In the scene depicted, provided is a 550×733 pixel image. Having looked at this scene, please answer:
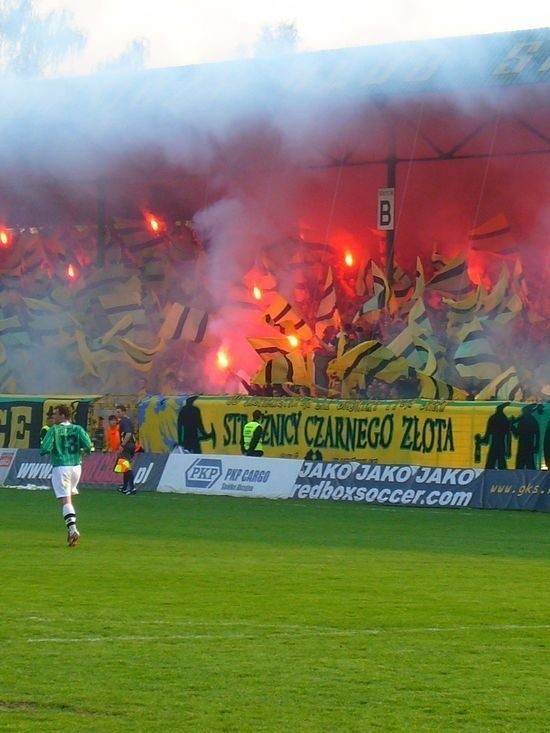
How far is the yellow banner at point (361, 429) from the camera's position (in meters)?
28.5

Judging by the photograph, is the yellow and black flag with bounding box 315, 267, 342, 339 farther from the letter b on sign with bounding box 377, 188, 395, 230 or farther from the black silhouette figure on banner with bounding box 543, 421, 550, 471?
the black silhouette figure on banner with bounding box 543, 421, 550, 471

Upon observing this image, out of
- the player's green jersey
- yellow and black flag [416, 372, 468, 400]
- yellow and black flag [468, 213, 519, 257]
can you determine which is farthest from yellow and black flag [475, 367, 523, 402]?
the player's green jersey

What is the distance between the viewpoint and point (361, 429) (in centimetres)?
3086

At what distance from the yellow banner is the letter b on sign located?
9.46 m

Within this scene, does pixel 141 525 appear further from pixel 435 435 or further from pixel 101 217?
pixel 101 217

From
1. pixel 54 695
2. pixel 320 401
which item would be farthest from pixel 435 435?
pixel 54 695

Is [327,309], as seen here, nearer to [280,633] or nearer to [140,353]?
[140,353]

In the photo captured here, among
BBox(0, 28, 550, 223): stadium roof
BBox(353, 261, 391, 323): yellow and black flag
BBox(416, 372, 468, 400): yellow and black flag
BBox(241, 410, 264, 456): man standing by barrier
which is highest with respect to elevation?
BBox(0, 28, 550, 223): stadium roof

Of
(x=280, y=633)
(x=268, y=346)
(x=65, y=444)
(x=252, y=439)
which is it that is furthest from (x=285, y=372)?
(x=280, y=633)

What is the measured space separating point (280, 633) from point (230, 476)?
753 inches

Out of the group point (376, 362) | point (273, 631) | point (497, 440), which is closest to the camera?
point (273, 631)

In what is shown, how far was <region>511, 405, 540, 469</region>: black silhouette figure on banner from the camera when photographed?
28031mm

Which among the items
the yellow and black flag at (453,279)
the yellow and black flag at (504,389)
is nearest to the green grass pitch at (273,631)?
the yellow and black flag at (504,389)

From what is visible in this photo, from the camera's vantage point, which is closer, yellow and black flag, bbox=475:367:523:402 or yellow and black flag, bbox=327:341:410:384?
yellow and black flag, bbox=475:367:523:402
